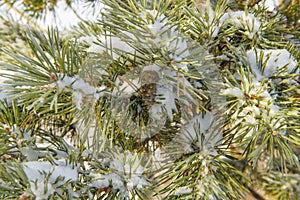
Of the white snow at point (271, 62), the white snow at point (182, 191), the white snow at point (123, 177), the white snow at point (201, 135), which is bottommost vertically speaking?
the white snow at point (182, 191)

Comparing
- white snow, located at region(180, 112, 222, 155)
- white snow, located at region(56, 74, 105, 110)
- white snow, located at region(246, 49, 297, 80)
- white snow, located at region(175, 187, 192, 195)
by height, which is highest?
white snow, located at region(246, 49, 297, 80)

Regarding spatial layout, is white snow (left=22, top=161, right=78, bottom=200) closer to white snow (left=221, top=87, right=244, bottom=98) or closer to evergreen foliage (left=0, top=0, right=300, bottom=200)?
evergreen foliage (left=0, top=0, right=300, bottom=200)

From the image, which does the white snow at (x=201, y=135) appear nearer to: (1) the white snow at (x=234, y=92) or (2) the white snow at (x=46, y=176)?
(1) the white snow at (x=234, y=92)

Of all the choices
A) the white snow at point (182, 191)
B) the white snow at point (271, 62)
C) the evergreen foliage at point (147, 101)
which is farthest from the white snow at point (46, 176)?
the white snow at point (271, 62)

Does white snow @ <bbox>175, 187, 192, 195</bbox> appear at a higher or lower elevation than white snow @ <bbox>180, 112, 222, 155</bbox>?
lower

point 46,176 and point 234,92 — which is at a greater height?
point 234,92

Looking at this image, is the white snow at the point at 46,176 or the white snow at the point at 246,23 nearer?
the white snow at the point at 46,176

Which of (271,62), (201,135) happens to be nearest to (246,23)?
(271,62)

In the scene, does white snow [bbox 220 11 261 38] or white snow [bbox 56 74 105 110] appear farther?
white snow [bbox 220 11 261 38]

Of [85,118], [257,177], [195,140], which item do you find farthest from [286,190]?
[85,118]

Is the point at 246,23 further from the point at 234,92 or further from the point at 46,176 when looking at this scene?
the point at 46,176

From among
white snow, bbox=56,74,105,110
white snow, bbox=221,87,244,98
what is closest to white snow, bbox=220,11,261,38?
white snow, bbox=221,87,244,98
